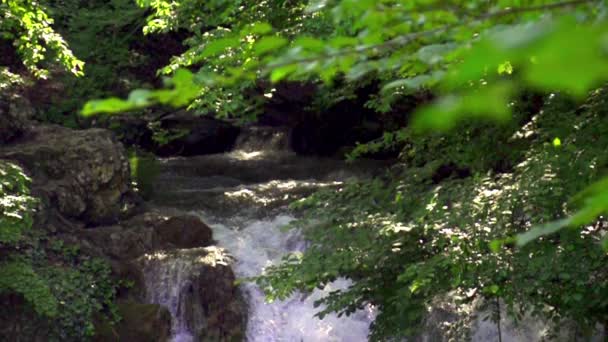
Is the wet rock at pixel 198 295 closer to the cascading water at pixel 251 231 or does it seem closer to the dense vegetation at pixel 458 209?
the cascading water at pixel 251 231

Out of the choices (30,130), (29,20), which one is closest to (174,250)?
(30,130)

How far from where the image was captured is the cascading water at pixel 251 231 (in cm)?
995

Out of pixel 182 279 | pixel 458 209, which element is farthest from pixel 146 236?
pixel 458 209

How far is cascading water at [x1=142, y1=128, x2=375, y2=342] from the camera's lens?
32.7ft

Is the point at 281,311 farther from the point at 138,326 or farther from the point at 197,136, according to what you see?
the point at 197,136

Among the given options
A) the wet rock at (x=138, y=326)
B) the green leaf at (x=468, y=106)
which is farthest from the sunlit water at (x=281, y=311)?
the green leaf at (x=468, y=106)

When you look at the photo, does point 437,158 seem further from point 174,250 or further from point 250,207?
point 250,207

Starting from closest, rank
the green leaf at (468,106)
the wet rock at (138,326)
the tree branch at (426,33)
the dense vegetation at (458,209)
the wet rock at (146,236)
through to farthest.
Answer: the green leaf at (468,106)
the tree branch at (426,33)
the dense vegetation at (458,209)
the wet rock at (138,326)
the wet rock at (146,236)

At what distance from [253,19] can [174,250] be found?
396 centimetres

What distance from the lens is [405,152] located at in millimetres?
7930

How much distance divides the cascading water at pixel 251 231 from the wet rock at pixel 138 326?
0.85ft

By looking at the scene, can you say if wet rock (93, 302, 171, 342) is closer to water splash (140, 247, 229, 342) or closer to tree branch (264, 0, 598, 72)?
water splash (140, 247, 229, 342)

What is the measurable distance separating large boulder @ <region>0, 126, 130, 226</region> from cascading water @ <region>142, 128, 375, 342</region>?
3.82 ft

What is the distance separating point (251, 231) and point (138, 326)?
2.39 m
